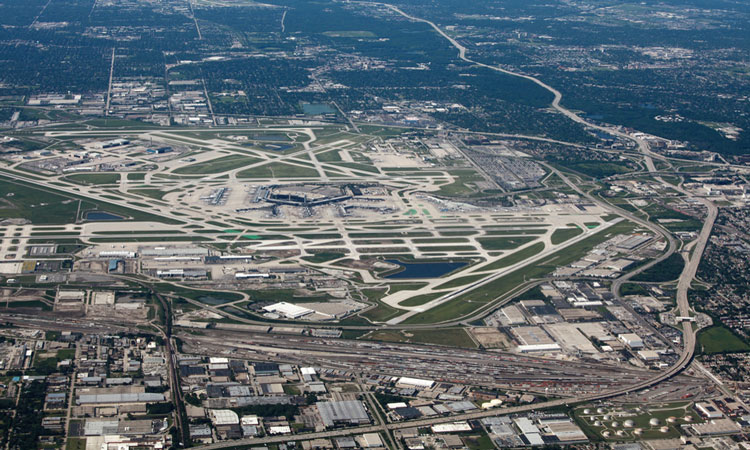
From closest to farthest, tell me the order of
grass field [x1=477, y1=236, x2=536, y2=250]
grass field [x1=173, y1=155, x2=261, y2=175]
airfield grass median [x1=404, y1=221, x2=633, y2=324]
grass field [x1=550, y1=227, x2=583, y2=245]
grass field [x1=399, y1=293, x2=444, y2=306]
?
airfield grass median [x1=404, y1=221, x2=633, y2=324] → grass field [x1=399, y1=293, x2=444, y2=306] → grass field [x1=477, y1=236, x2=536, y2=250] → grass field [x1=550, y1=227, x2=583, y2=245] → grass field [x1=173, y1=155, x2=261, y2=175]

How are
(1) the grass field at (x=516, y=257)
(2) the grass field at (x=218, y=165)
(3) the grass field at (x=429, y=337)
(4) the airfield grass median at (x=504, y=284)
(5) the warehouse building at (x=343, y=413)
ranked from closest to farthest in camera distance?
(5) the warehouse building at (x=343, y=413), (3) the grass field at (x=429, y=337), (4) the airfield grass median at (x=504, y=284), (1) the grass field at (x=516, y=257), (2) the grass field at (x=218, y=165)

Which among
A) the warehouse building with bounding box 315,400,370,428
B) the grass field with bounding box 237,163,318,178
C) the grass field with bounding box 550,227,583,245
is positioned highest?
the warehouse building with bounding box 315,400,370,428

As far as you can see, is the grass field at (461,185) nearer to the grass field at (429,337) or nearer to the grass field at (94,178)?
the grass field at (429,337)

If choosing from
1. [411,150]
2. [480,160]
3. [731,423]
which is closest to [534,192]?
[480,160]

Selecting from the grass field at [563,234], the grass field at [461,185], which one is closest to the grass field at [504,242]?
the grass field at [563,234]

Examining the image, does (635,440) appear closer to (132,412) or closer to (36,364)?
(132,412)

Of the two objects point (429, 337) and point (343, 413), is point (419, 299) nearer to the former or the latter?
point (429, 337)

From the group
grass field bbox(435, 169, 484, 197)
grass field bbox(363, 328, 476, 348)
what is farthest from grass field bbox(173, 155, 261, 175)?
grass field bbox(363, 328, 476, 348)

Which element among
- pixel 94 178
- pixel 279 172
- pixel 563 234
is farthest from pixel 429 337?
pixel 94 178

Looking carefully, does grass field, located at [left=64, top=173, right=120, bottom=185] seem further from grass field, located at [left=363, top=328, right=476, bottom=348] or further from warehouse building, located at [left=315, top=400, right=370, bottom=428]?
warehouse building, located at [left=315, top=400, right=370, bottom=428]
